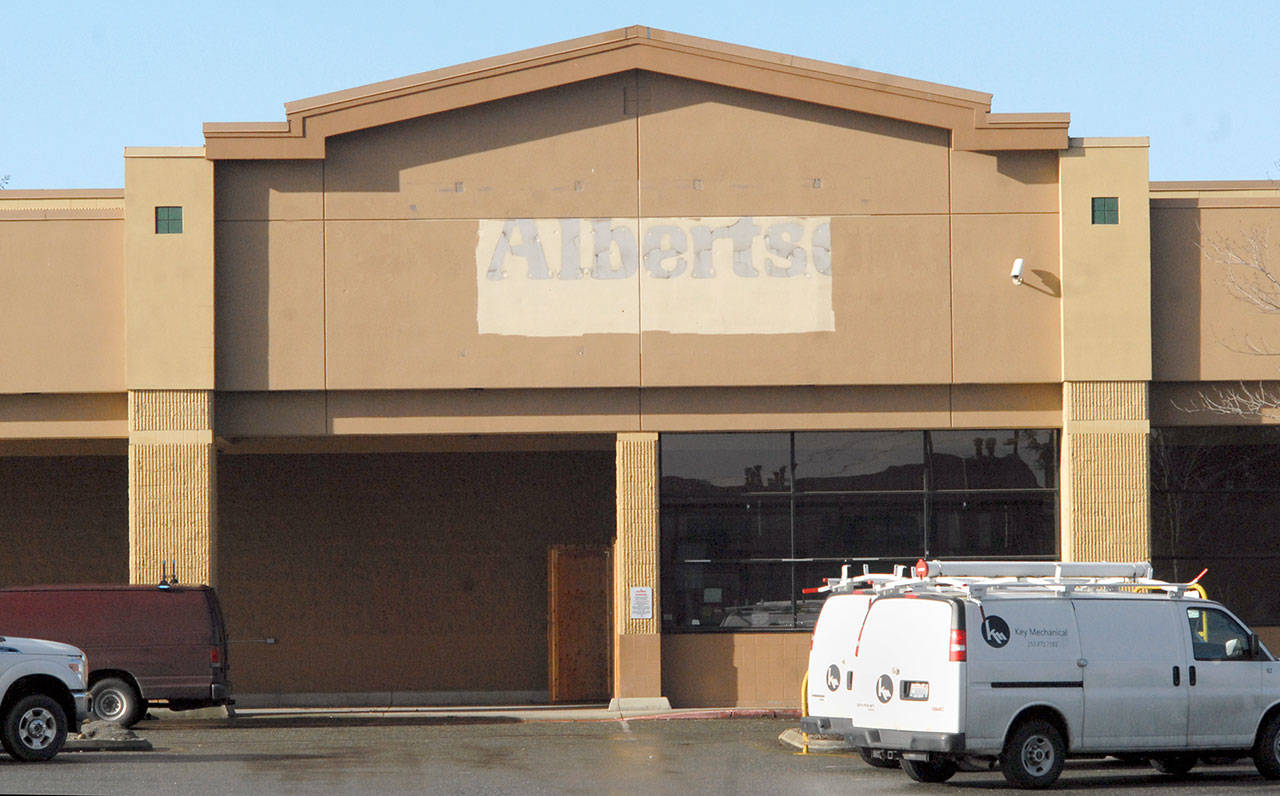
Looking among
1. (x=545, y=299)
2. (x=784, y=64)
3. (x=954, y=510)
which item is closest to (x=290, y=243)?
(x=545, y=299)

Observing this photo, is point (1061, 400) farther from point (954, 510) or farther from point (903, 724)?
point (903, 724)

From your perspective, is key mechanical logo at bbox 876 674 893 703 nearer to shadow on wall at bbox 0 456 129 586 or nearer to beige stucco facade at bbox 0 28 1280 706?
beige stucco facade at bbox 0 28 1280 706

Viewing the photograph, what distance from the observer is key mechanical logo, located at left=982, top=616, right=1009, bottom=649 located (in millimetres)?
15672

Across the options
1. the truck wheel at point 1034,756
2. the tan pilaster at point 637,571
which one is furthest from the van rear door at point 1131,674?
the tan pilaster at point 637,571

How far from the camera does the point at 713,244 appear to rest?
85.9 ft

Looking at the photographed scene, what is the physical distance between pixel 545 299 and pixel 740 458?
13.6 ft

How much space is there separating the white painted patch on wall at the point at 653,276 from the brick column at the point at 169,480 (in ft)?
15.8

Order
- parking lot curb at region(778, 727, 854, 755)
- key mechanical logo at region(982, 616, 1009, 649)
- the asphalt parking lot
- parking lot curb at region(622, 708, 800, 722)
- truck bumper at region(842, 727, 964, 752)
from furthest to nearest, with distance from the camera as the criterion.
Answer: parking lot curb at region(622, 708, 800, 722), parking lot curb at region(778, 727, 854, 755), the asphalt parking lot, key mechanical logo at region(982, 616, 1009, 649), truck bumper at region(842, 727, 964, 752)

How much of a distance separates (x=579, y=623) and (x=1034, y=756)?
15631 millimetres

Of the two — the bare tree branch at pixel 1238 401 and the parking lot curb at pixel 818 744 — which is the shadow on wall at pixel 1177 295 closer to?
the bare tree branch at pixel 1238 401

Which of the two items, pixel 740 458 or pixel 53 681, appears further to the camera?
pixel 740 458

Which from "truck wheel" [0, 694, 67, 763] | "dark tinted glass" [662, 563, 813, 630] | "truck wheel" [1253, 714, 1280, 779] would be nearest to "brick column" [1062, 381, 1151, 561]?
"dark tinted glass" [662, 563, 813, 630]

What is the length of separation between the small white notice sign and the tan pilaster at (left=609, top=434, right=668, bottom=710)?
2 centimetres

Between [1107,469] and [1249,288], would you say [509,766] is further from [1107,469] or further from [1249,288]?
[1249,288]
